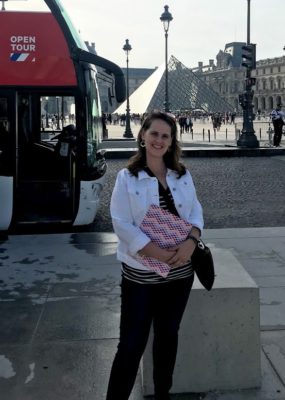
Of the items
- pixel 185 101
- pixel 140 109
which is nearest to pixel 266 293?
pixel 140 109

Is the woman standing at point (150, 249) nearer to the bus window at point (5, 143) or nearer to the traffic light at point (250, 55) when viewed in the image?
the bus window at point (5, 143)

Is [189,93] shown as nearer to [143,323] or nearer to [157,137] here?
[157,137]

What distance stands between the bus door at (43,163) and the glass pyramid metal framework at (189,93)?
2265 inches

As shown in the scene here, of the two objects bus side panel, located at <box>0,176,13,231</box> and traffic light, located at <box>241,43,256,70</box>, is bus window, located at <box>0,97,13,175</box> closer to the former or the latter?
bus side panel, located at <box>0,176,13,231</box>

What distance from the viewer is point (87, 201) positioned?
6809 millimetres

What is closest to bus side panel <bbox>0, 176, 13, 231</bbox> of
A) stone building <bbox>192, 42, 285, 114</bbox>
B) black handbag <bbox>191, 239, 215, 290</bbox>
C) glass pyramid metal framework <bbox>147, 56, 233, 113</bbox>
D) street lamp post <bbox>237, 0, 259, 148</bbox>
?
black handbag <bbox>191, 239, 215, 290</bbox>

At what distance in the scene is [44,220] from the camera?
675 cm

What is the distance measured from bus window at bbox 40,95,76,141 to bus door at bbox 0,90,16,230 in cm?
95

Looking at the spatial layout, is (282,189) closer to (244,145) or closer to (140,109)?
(244,145)

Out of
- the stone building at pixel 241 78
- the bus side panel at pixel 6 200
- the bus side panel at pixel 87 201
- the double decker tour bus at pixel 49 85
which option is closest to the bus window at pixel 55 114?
the double decker tour bus at pixel 49 85

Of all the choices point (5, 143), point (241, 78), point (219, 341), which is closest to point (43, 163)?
point (5, 143)

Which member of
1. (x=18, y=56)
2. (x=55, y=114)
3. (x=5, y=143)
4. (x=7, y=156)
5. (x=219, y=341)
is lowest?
(x=219, y=341)

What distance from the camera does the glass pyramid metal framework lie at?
6625 cm

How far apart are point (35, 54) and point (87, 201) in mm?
1951
